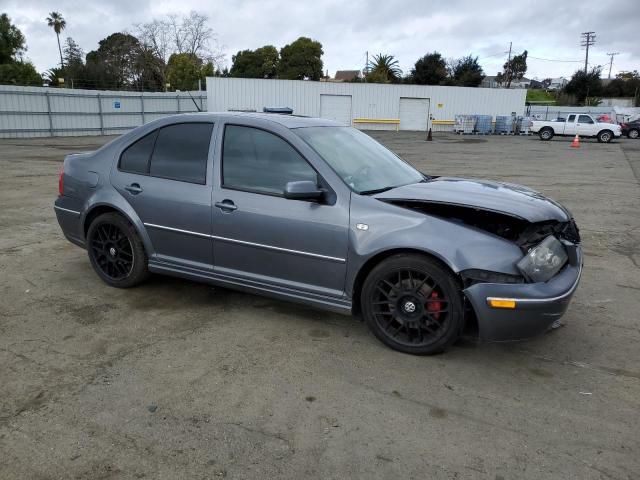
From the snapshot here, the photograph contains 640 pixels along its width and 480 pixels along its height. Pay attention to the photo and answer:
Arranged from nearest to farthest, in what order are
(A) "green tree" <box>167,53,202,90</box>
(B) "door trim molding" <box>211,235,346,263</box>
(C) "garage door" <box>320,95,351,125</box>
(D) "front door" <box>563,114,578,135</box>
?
(B) "door trim molding" <box>211,235,346,263</box>, (D) "front door" <box>563,114,578,135</box>, (C) "garage door" <box>320,95,351,125</box>, (A) "green tree" <box>167,53,202,90</box>

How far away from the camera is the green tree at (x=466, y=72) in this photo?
66.3 m

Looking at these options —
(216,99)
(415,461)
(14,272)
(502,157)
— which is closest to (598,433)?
(415,461)

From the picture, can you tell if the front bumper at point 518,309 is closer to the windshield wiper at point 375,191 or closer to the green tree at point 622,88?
the windshield wiper at point 375,191

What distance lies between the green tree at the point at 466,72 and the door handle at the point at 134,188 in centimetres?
6747

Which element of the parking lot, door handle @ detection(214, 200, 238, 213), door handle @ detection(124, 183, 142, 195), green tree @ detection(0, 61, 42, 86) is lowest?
the parking lot

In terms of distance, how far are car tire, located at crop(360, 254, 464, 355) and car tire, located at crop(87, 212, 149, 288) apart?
2.15 m

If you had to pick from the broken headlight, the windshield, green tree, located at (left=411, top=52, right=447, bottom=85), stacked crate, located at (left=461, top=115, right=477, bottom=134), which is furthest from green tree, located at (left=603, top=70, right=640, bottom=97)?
the broken headlight

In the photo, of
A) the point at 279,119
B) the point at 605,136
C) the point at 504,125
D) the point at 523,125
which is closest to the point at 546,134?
the point at 605,136

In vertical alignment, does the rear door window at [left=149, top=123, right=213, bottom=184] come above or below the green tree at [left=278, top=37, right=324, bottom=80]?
below

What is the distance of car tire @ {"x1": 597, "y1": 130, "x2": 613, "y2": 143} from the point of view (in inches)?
1215

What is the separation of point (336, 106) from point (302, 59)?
30.7 metres

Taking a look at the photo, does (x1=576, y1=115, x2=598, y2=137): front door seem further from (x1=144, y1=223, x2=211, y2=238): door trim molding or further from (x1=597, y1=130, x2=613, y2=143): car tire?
(x1=144, y1=223, x2=211, y2=238): door trim molding

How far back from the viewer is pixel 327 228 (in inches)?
143

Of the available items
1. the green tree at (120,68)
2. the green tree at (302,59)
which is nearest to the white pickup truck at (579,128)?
the green tree at (302,59)
